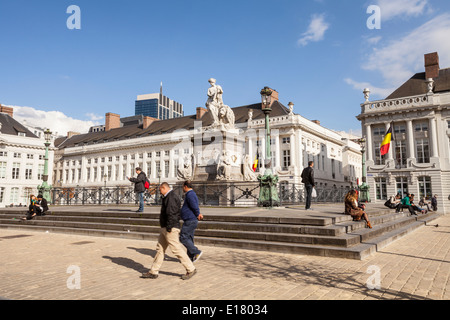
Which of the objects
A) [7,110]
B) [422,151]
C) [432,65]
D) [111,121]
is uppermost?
[111,121]

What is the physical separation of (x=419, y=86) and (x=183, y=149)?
4221cm

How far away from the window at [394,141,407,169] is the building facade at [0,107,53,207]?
61.8m

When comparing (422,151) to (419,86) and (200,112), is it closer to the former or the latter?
(419,86)

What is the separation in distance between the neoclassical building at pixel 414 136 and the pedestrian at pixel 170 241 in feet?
140

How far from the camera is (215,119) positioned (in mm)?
19297

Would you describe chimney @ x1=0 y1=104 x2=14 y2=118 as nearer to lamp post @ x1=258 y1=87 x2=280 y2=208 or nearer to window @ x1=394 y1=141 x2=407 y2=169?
lamp post @ x1=258 y1=87 x2=280 y2=208

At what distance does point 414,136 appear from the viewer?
4512 cm

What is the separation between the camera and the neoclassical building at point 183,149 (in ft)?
177

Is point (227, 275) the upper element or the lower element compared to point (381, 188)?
lower

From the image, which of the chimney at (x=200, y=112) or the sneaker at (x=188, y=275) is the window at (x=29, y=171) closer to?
the chimney at (x=200, y=112)

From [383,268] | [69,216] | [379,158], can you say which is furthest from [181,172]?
[379,158]

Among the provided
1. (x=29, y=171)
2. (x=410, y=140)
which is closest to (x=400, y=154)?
(x=410, y=140)

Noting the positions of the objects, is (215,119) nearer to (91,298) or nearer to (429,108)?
(91,298)
